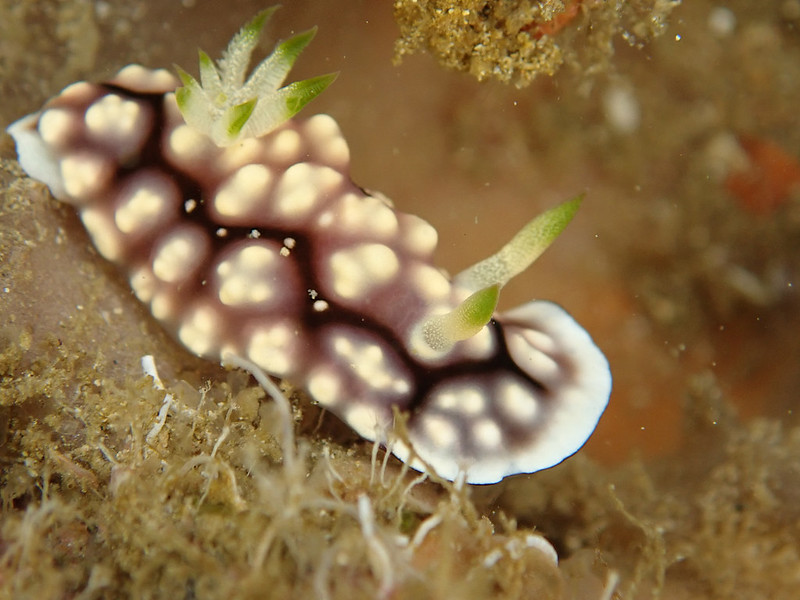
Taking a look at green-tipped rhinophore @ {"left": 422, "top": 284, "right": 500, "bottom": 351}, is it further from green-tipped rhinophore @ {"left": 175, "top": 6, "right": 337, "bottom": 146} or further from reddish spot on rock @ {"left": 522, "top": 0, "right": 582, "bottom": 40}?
reddish spot on rock @ {"left": 522, "top": 0, "right": 582, "bottom": 40}

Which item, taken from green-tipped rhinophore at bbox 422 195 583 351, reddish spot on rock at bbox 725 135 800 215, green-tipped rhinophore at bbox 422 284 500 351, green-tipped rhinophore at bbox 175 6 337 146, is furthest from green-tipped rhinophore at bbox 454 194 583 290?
reddish spot on rock at bbox 725 135 800 215

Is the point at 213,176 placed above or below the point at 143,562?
above

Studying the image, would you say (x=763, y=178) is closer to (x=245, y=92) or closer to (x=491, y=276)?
(x=491, y=276)

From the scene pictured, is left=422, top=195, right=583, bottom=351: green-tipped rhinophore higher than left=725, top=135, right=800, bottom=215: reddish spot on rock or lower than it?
lower

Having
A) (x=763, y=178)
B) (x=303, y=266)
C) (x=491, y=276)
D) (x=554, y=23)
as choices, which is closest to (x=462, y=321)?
(x=491, y=276)

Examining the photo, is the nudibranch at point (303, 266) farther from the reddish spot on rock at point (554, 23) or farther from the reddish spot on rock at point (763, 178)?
the reddish spot on rock at point (763, 178)

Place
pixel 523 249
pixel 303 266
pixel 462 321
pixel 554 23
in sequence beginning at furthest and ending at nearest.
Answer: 1. pixel 554 23
2. pixel 303 266
3. pixel 523 249
4. pixel 462 321

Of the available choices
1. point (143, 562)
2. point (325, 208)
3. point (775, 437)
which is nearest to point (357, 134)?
point (325, 208)

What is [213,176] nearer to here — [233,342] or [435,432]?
[233,342]
